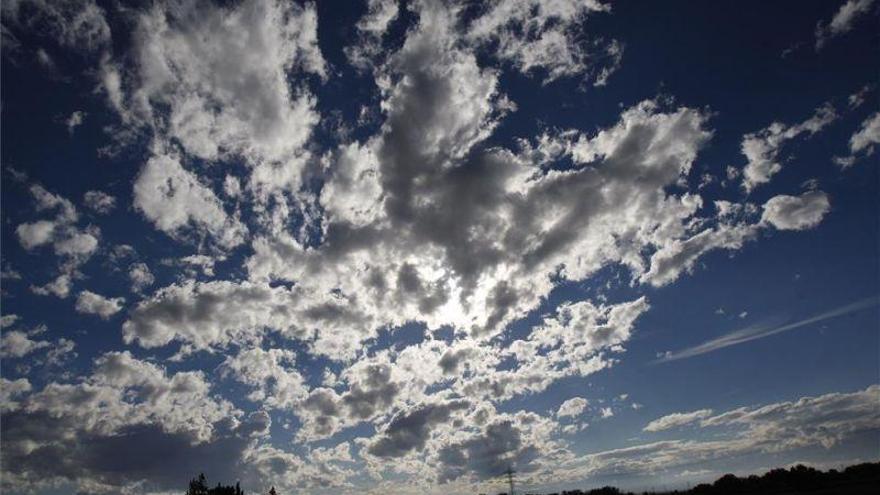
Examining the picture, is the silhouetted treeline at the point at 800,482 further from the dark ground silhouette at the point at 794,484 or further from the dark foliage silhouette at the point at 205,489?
the dark foliage silhouette at the point at 205,489

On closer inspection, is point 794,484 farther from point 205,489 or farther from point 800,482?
point 205,489

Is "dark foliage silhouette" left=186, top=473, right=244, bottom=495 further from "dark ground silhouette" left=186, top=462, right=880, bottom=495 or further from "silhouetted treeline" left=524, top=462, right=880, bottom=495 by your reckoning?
"silhouetted treeline" left=524, top=462, right=880, bottom=495

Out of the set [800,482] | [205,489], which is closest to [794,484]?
[800,482]

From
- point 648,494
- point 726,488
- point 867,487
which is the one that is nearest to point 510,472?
point 648,494

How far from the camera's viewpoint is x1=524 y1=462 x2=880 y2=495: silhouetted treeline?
2425 inches

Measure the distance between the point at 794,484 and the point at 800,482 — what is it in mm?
750

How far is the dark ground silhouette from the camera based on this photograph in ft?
196

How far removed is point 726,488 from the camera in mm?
76562

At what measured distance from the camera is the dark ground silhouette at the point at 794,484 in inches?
2357

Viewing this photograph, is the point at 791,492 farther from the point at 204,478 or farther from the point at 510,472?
the point at 510,472

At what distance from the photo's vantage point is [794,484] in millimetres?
70062

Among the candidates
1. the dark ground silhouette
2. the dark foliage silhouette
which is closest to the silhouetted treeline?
the dark ground silhouette

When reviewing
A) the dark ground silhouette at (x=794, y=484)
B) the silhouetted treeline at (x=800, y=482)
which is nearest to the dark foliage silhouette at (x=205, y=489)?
the dark ground silhouette at (x=794, y=484)

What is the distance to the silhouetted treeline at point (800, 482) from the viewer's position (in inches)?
2425
